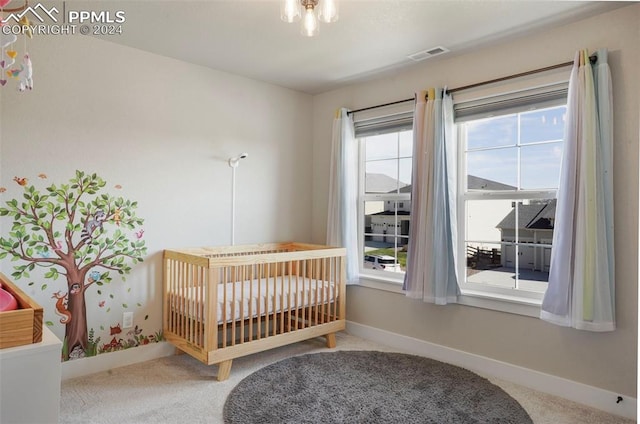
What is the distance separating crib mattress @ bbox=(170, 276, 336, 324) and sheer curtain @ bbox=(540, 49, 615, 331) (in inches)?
63.3

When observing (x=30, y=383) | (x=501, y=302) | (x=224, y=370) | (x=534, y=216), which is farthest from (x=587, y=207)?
(x=30, y=383)

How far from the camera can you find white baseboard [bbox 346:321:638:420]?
2239mm

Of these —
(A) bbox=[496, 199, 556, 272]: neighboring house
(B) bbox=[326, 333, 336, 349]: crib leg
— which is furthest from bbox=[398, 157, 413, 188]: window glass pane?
(B) bbox=[326, 333, 336, 349]: crib leg

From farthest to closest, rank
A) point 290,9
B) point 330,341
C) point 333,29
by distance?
point 330,341, point 333,29, point 290,9

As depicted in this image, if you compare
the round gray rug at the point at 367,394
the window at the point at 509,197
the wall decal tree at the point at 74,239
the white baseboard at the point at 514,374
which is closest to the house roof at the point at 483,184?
the window at the point at 509,197

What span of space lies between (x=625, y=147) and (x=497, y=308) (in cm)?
122

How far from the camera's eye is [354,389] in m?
2.46

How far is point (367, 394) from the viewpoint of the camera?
7.84 feet

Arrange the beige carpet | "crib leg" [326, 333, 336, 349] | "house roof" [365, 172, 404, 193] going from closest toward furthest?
the beige carpet → "crib leg" [326, 333, 336, 349] → "house roof" [365, 172, 404, 193]

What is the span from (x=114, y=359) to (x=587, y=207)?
10.2 ft

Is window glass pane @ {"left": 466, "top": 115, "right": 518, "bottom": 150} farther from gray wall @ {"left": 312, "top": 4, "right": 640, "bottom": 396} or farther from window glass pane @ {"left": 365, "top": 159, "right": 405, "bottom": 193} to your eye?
window glass pane @ {"left": 365, "top": 159, "right": 405, "bottom": 193}

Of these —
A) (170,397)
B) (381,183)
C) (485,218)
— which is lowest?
(170,397)

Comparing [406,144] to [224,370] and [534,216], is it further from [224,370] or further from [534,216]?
[224,370]

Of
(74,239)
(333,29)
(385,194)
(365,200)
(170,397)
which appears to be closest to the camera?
(170,397)
